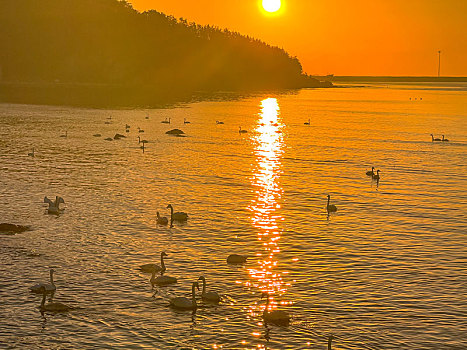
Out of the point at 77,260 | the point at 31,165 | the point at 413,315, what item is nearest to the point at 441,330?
the point at 413,315

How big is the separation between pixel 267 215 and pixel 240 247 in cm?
813

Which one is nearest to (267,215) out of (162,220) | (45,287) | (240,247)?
(162,220)

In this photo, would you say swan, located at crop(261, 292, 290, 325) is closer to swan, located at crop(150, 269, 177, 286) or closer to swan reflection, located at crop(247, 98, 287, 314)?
swan reflection, located at crop(247, 98, 287, 314)

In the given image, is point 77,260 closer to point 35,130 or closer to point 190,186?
point 190,186

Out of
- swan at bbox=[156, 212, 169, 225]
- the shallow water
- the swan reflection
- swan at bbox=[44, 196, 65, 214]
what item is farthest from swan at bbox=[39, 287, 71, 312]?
swan at bbox=[44, 196, 65, 214]

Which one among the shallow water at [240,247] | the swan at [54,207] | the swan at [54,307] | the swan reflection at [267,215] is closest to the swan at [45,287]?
the shallow water at [240,247]

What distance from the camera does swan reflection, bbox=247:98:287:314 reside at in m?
29.5

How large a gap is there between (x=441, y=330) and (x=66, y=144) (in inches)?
2548

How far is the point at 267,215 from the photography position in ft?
141

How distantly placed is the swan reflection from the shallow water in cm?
14

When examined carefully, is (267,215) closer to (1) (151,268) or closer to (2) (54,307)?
(1) (151,268)

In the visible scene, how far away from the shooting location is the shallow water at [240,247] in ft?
80.9

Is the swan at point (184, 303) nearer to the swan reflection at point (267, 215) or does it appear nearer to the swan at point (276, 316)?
the swan reflection at point (267, 215)

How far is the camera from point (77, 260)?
3241cm
